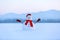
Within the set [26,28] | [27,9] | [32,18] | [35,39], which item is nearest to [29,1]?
[27,9]

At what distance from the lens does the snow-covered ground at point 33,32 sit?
110 cm

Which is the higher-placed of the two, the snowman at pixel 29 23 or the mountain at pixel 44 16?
the mountain at pixel 44 16

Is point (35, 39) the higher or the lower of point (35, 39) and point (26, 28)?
the lower

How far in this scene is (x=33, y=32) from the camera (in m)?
1.11

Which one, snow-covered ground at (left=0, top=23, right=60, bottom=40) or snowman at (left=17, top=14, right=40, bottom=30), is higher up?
snowman at (left=17, top=14, right=40, bottom=30)

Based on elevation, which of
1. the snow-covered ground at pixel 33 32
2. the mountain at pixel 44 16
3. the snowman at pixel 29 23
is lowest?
the snow-covered ground at pixel 33 32

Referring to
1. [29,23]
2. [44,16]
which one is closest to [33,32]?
[29,23]

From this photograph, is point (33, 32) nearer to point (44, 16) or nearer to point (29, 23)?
point (29, 23)

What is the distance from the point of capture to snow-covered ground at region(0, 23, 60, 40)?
3.62 feet

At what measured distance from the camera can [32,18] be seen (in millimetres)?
1105

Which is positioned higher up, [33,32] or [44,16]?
[44,16]

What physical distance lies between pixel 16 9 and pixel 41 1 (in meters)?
0.30

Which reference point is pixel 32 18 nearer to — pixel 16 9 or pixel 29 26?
pixel 29 26

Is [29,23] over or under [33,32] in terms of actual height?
over
